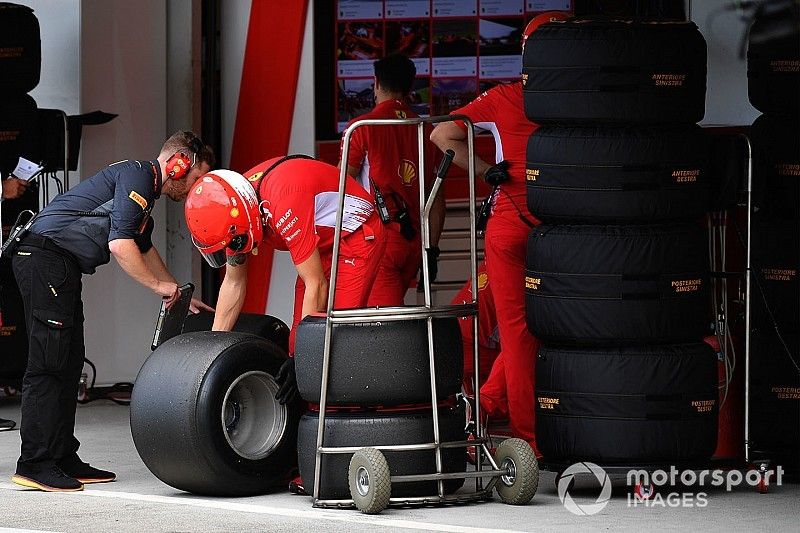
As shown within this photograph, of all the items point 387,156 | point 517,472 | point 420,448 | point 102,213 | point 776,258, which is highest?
point 387,156

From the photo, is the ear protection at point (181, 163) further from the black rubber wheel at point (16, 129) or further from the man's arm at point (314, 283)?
the black rubber wheel at point (16, 129)

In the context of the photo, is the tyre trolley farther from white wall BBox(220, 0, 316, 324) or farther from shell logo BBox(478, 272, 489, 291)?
white wall BBox(220, 0, 316, 324)

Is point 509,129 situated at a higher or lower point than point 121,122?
higher

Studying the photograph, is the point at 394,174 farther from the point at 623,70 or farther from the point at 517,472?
the point at 517,472

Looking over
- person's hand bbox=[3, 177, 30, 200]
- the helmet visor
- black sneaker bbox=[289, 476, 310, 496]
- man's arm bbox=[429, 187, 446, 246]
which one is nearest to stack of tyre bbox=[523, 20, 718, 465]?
black sneaker bbox=[289, 476, 310, 496]

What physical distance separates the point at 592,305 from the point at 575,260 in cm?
20

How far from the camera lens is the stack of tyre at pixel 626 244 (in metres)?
6.53

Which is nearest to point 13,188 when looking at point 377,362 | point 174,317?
point 174,317

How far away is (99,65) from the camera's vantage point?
10156 millimetres

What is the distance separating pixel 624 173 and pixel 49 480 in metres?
2.85

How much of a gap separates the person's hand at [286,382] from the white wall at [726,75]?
2719mm

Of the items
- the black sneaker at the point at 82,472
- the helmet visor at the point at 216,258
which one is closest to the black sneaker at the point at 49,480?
the black sneaker at the point at 82,472

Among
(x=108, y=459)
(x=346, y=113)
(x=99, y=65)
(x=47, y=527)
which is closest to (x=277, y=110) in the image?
(x=346, y=113)

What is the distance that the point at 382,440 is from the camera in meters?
Result: 6.30
